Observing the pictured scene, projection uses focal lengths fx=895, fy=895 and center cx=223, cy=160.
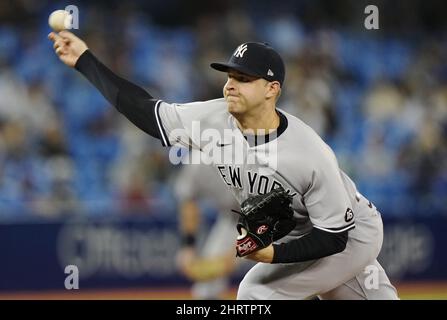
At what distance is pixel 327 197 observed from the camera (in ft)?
14.4

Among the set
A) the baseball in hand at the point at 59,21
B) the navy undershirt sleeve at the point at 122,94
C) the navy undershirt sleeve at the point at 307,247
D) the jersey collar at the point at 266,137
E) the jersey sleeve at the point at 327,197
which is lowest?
the navy undershirt sleeve at the point at 307,247

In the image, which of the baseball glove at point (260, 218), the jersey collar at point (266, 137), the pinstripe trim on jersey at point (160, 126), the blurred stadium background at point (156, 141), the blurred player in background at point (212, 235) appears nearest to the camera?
the baseball glove at point (260, 218)

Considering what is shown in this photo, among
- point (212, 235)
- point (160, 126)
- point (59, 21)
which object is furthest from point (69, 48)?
point (212, 235)

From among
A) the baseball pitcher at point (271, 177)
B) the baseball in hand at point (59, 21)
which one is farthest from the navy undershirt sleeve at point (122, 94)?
the baseball in hand at point (59, 21)

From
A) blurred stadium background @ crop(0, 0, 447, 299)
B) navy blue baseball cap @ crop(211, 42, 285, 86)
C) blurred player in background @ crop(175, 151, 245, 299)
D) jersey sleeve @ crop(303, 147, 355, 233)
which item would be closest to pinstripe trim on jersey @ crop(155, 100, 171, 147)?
navy blue baseball cap @ crop(211, 42, 285, 86)

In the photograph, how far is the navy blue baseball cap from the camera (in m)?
4.37

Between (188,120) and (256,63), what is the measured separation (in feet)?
1.57

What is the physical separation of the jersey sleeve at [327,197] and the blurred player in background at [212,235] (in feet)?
9.88

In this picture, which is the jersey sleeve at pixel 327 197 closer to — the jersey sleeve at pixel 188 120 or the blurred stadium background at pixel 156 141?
the jersey sleeve at pixel 188 120

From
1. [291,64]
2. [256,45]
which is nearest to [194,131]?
[256,45]

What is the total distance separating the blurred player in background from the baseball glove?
9.83 ft

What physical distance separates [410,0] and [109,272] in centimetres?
607

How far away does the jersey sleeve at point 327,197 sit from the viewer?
4.36 meters
